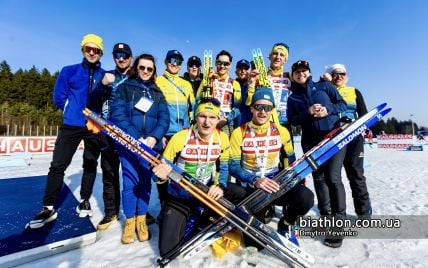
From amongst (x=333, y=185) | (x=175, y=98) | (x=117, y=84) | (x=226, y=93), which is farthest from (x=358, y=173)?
(x=117, y=84)

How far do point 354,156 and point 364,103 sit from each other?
3.01ft

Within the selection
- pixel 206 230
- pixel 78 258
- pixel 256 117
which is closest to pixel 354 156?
pixel 256 117

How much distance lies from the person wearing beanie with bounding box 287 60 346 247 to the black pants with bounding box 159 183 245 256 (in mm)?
1247

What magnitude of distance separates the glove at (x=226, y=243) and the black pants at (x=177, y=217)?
0.33 meters

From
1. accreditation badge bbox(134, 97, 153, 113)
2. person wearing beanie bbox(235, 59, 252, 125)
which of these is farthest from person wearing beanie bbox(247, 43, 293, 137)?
accreditation badge bbox(134, 97, 153, 113)

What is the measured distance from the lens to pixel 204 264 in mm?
2787

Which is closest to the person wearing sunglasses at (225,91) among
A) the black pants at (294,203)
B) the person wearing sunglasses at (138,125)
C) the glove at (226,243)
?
the person wearing sunglasses at (138,125)

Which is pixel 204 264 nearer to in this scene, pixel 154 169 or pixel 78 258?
pixel 154 169

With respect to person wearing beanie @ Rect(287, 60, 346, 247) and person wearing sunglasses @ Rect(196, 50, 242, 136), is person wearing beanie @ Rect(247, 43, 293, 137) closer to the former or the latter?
person wearing beanie @ Rect(287, 60, 346, 247)

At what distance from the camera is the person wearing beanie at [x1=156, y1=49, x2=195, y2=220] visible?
378 cm

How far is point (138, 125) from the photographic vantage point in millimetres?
3400

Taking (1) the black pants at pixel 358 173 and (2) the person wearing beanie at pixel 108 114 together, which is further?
(1) the black pants at pixel 358 173

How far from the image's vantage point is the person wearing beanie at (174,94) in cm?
378

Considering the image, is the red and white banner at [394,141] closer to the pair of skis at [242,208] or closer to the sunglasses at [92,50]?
the pair of skis at [242,208]
